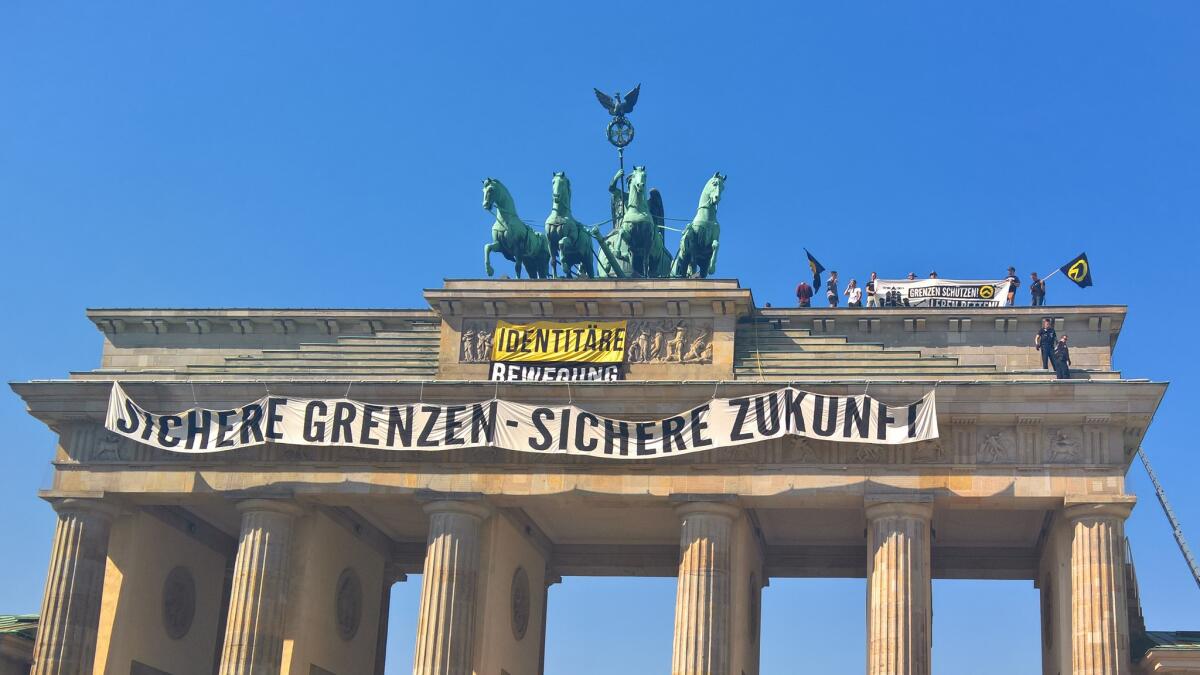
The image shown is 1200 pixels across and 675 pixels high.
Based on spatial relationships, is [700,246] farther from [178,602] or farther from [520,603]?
[178,602]

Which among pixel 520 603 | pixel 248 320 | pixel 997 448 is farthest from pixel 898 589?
pixel 248 320

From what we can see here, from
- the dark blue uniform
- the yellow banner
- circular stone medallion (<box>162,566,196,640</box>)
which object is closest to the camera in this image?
the dark blue uniform

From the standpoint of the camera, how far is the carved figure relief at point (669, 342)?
50594mm

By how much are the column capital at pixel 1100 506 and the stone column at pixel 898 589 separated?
12.8 feet

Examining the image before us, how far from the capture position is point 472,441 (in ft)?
161

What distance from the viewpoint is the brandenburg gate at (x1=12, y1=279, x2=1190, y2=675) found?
47.5 metres

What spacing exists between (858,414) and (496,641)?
42.4ft

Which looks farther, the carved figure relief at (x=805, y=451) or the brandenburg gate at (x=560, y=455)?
the carved figure relief at (x=805, y=451)

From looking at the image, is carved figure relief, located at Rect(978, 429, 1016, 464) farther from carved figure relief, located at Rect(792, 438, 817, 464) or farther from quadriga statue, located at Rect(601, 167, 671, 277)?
quadriga statue, located at Rect(601, 167, 671, 277)

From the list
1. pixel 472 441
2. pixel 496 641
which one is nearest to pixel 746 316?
pixel 472 441

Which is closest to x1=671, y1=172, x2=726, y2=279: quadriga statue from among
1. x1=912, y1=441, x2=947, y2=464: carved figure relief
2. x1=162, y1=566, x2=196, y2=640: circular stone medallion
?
x1=912, y1=441, x2=947, y2=464: carved figure relief

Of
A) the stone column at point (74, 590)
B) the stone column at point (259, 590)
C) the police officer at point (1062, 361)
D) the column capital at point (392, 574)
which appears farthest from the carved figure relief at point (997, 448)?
the stone column at point (74, 590)

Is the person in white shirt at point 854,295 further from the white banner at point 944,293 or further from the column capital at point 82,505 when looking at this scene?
the column capital at point 82,505

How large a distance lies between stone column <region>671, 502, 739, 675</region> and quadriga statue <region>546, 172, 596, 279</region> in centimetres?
954
